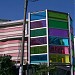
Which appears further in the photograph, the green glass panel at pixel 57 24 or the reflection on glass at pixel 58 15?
the reflection on glass at pixel 58 15

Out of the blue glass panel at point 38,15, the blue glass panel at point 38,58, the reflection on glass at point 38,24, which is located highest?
the blue glass panel at point 38,15

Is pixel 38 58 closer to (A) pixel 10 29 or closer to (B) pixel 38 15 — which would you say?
(B) pixel 38 15

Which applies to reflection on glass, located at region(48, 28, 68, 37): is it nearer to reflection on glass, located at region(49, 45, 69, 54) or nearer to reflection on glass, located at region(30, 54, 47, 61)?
reflection on glass, located at region(49, 45, 69, 54)

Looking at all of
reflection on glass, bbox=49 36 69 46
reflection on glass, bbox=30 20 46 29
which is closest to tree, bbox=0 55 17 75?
reflection on glass, bbox=49 36 69 46

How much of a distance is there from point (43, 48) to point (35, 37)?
6.05ft

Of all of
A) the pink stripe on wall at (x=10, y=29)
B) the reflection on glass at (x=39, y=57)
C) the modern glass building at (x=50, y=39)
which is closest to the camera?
the reflection on glass at (x=39, y=57)

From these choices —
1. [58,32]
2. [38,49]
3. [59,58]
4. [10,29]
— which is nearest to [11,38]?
[10,29]

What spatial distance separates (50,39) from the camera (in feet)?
135

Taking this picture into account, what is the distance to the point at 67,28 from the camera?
1688 inches

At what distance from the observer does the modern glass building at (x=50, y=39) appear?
40656mm

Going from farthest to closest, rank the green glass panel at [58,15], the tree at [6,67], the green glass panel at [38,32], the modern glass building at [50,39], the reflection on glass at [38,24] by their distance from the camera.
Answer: the green glass panel at [58,15]
the reflection on glass at [38,24]
the green glass panel at [38,32]
the modern glass building at [50,39]
the tree at [6,67]

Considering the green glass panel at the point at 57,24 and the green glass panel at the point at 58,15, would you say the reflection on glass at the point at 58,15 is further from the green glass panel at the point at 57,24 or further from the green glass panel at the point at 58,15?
the green glass panel at the point at 57,24

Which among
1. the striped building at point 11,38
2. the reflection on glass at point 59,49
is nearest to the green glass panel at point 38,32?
the striped building at point 11,38

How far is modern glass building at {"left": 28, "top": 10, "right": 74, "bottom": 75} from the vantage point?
133 feet
